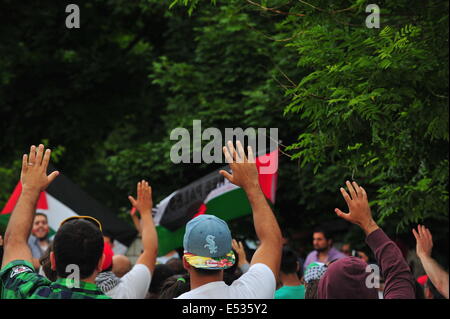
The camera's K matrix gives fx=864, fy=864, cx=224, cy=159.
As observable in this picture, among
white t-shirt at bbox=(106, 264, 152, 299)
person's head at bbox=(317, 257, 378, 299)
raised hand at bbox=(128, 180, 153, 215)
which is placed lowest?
white t-shirt at bbox=(106, 264, 152, 299)

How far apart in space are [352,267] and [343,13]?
3.98 metres

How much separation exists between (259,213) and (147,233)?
1.28 metres

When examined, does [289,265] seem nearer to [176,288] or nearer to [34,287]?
[176,288]

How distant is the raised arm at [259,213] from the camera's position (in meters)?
3.85

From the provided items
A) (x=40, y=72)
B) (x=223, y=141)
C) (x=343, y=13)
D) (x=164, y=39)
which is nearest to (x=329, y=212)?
(x=223, y=141)

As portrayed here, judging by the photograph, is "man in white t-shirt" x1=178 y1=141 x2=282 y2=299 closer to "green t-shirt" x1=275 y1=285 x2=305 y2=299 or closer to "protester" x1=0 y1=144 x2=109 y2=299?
"protester" x1=0 y1=144 x2=109 y2=299

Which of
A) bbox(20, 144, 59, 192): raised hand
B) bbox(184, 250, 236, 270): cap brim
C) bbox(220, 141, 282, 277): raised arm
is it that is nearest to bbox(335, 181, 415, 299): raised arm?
bbox(220, 141, 282, 277): raised arm

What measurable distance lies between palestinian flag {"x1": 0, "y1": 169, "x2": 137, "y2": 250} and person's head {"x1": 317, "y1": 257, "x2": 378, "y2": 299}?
23.8 ft

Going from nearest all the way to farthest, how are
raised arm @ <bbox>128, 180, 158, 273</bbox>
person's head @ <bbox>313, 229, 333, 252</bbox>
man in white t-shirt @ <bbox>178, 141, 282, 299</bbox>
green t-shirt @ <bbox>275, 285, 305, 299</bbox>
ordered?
1. man in white t-shirt @ <bbox>178, 141, 282, 299</bbox>
2. raised arm @ <bbox>128, 180, 158, 273</bbox>
3. green t-shirt @ <bbox>275, 285, 305, 299</bbox>
4. person's head @ <bbox>313, 229, 333, 252</bbox>

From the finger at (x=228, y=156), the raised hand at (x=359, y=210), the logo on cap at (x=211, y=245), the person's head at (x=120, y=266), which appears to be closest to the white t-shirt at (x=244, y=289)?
the logo on cap at (x=211, y=245)

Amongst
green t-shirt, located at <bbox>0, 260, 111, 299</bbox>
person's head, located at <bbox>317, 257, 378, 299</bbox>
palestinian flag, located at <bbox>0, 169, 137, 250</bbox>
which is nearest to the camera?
green t-shirt, located at <bbox>0, 260, 111, 299</bbox>

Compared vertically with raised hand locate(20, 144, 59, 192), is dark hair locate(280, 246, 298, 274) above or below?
below

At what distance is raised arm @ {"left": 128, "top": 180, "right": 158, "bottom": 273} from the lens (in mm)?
4840

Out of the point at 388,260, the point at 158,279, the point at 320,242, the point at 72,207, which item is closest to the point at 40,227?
the point at 72,207
